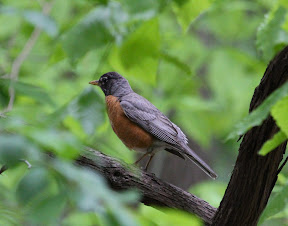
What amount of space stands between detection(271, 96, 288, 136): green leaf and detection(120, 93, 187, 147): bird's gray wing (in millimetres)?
2272

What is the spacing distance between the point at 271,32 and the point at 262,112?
0.72 meters

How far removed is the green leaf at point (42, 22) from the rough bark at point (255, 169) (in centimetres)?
110

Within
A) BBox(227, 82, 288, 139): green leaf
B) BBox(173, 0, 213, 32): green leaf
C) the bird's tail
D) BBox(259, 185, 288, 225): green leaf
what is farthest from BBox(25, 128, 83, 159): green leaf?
the bird's tail

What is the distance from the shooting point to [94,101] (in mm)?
2148

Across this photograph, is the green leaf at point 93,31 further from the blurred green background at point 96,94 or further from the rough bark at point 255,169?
the rough bark at point 255,169

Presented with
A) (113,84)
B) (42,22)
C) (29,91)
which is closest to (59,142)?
(29,91)

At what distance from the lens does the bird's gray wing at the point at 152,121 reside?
3863 millimetres

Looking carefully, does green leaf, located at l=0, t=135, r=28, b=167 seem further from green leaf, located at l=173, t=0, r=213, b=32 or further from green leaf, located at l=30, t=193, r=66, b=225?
green leaf, located at l=173, t=0, r=213, b=32

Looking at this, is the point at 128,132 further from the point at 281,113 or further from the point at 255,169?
the point at 281,113

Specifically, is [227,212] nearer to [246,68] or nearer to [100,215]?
[100,215]

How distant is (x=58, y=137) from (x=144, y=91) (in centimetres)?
466

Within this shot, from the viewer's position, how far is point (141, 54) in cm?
253

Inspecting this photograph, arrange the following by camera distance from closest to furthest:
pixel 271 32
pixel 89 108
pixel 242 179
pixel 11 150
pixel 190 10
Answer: pixel 11 150 → pixel 271 32 → pixel 89 108 → pixel 190 10 → pixel 242 179

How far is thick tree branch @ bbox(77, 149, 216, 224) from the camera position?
2881 millimetres
